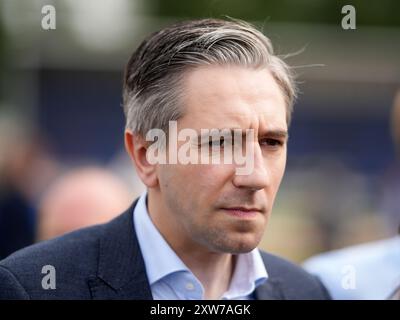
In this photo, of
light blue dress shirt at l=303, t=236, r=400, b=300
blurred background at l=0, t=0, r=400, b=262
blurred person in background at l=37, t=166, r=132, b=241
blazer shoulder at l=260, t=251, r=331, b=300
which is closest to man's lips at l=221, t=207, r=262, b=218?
blazer shoulder at l=260, t=251, r=331, b=300

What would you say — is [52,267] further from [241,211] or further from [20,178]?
[20,178]

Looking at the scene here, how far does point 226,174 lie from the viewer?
80.1 inches

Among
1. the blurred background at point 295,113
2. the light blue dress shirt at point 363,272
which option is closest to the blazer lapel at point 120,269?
the light blue dress shirt at point 363,272

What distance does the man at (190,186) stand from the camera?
205 cm

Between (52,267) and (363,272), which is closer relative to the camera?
(52,267)

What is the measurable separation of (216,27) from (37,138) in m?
3.32

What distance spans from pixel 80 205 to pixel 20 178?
133cm

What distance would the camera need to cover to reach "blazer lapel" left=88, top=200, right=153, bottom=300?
2078 millimetres

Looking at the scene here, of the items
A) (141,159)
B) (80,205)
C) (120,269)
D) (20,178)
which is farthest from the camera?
(20,178)

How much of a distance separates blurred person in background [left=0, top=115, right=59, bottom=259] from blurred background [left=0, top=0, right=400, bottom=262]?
0.01 meters

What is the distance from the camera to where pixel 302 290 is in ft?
7.95

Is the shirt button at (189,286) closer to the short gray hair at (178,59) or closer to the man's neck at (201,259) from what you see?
the man's neck at (201,259)

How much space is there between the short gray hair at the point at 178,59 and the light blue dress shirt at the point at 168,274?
12.0 inches

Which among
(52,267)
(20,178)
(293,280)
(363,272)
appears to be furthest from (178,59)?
(20,178)
